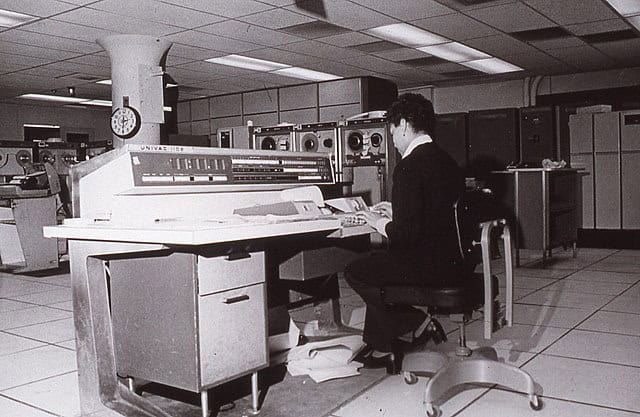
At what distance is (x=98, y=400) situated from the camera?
2402mm

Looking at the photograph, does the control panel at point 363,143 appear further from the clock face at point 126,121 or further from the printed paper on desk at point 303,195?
the printed paper on desk at point 303,195

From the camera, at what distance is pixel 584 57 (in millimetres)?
8656

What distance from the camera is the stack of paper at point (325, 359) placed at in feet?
9.68

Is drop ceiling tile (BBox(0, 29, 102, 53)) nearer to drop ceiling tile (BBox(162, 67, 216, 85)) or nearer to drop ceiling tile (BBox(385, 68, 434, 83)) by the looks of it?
drop ceiling tile (BBox(162, 67, 216, 85))

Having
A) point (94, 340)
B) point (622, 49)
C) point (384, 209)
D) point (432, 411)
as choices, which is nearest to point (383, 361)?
point (432, 411)

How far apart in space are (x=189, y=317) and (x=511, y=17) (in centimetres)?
547

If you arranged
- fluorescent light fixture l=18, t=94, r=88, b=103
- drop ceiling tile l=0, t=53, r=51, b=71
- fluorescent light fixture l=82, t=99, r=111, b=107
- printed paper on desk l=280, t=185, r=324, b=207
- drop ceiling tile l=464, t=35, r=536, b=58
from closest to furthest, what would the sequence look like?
printed paper on desk l=280, t=185, r=324, b=207 < drop ceiling tile l=464, t=35, r=536, b=58 < drop ceiling tile l=0, t=53, r=51, b=71 < fluorescent light fixture l=18, t=94, r=88, b=103 < fluorescent light fixture l=82, t=99, r=111, b=107

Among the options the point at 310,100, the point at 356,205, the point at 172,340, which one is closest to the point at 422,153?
the point at 356,205

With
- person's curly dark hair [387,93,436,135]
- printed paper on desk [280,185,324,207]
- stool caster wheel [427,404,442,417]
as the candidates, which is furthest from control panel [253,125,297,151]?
stool caster wheel [427,404,442,417]

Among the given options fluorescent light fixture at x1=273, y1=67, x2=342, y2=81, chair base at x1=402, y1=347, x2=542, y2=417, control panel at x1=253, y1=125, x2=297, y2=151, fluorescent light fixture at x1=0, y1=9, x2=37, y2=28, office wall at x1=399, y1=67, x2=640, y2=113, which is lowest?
chair base at x1=402, y1=347, x2=542, y2=417

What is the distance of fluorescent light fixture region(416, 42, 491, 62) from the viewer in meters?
7.95

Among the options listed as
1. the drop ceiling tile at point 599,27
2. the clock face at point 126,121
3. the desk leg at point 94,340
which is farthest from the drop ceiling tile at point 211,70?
the desk leg at point 94,340

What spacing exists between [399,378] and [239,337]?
2.98ft

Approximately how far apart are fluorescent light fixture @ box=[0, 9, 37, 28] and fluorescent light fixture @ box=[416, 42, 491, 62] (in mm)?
4647
